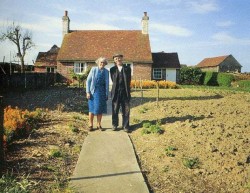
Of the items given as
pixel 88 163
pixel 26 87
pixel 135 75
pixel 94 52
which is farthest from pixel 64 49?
pixel 88 163

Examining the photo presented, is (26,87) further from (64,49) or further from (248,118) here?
(248,118)

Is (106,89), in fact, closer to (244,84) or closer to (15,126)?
(15,126)

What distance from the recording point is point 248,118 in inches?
410

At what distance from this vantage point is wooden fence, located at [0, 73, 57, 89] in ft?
66.3

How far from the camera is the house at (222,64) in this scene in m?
66.5

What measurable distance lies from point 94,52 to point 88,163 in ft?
96.0

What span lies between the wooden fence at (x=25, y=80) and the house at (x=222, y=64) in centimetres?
4732

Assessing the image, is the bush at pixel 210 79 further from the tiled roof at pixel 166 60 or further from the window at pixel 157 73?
the window at pixel 157 73

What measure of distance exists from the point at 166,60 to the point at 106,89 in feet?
98.6

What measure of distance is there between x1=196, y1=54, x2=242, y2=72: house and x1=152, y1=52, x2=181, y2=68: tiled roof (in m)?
30.8

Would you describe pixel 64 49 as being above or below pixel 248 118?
above

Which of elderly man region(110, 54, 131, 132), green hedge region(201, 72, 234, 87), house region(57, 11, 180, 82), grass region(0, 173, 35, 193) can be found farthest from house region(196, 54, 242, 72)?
grass region(0, 173, 35, 193)

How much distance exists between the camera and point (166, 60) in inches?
1494

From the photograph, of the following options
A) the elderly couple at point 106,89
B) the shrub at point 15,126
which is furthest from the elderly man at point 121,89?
the shrub at point 15,126
